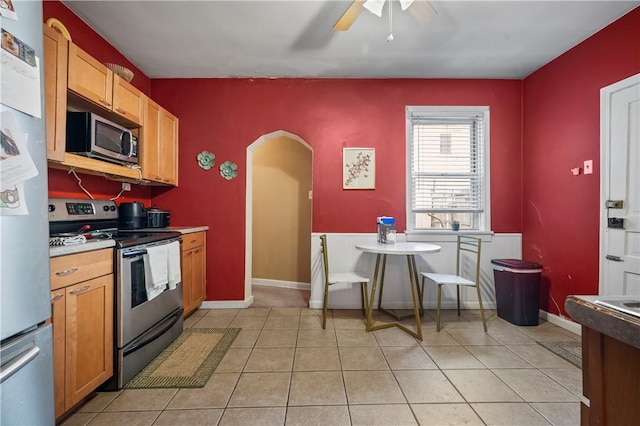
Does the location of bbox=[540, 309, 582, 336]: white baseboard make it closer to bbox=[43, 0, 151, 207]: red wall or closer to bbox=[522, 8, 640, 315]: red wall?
bbox=[522, 8, 640, 315]: red wall

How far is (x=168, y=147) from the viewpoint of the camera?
3039mm

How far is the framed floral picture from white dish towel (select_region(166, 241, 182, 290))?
190 centimetres

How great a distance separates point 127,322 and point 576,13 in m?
4.06

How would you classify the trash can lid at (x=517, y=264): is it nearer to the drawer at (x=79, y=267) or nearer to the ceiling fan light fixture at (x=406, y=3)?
the ceiling fan light fixture at (x=406, y=3)

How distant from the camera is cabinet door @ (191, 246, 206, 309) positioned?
289 cm

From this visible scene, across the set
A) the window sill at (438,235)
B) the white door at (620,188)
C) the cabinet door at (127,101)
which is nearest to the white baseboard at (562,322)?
the white door at (620,188)

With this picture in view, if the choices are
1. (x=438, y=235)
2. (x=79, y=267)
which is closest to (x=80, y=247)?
(x=79, y=267)

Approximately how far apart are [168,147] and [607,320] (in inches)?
138

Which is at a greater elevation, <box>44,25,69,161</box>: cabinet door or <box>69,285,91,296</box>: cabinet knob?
<box>44,25,69,161</box>: cabinet door

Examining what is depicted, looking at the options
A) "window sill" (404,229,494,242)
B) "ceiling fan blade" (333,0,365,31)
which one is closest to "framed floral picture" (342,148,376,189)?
"window sill" (404,229,494,242)

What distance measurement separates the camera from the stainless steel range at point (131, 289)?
1.74 m

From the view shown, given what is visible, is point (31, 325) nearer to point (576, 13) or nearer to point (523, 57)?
point (576, 13)

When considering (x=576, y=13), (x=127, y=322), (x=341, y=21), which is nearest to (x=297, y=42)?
(x=341, y=21)

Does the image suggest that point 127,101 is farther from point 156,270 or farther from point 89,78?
point 156,270
